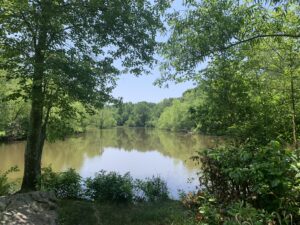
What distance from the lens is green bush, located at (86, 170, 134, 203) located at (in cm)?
736

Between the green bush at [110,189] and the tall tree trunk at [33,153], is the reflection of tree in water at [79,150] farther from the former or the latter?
the tall tree trunk at [33,153]

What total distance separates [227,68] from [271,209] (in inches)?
166

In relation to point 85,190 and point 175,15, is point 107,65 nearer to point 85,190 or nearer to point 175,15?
point 175,15

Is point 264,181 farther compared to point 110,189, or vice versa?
point 110,189

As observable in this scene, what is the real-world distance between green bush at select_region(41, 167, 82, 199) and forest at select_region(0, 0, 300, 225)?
23 millimetres

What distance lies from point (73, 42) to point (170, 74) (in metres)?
2.19

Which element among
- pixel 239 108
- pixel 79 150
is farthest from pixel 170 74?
pixel 79 150

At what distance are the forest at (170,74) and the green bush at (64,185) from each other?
23 mm

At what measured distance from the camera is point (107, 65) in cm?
713

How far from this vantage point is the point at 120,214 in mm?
6559

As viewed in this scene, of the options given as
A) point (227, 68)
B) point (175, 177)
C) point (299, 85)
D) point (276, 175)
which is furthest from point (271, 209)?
point (175, 177)

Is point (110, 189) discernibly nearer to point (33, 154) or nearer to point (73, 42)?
point (33, 154)

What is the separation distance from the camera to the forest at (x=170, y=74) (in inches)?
190

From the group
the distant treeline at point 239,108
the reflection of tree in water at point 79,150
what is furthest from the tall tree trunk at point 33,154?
the reflection of tree in water at point 79,150
